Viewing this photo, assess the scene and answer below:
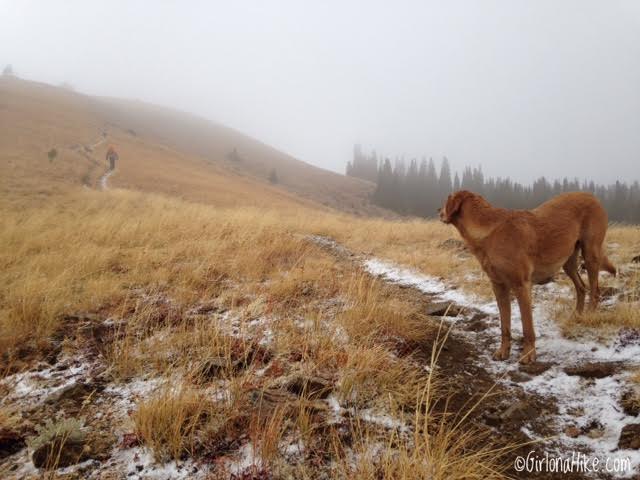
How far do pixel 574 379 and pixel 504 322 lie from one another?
71 cm

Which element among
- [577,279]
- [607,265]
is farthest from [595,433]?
[607,265]

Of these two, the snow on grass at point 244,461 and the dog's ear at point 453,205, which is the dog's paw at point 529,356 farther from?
the snow on grass at point 244,461

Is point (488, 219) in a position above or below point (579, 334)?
above

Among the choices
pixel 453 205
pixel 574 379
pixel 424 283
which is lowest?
pixel 424 283

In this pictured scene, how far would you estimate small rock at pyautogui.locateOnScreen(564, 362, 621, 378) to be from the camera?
2711 mm

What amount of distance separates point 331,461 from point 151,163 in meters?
40.3

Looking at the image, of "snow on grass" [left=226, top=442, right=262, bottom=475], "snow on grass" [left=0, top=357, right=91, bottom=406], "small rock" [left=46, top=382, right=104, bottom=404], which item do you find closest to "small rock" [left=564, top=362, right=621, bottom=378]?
"snow on grass" [left=226, top=442, right=262, bottom=475]

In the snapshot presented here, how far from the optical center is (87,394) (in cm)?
247

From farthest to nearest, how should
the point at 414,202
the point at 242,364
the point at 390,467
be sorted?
the point at 414,202 → the point at 242,364 → the point at 390,467

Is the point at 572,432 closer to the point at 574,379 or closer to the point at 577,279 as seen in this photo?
the point at 574,379

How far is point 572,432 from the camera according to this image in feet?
7.13

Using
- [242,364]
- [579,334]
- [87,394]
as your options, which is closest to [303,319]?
[242,364]

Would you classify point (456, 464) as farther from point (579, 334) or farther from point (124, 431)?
point (579, 334)

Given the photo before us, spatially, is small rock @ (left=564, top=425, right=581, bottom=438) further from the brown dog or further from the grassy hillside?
the brown dog
